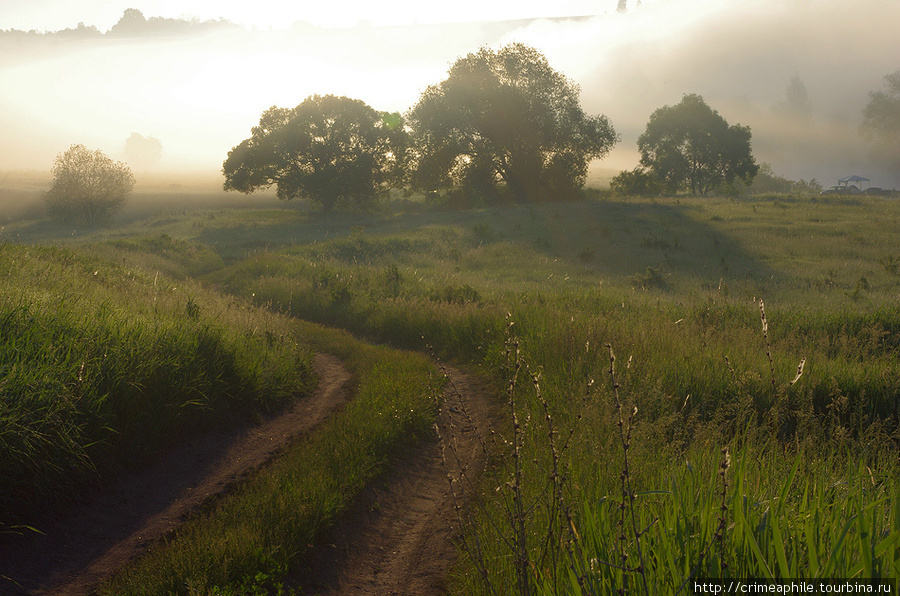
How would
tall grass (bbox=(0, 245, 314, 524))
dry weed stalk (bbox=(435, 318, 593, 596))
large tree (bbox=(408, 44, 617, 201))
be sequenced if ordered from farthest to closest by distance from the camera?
large tree (bbox=(408, 44, 617, 201))
tall grass (bbox=(0, 245, 314, 524))
dry weed stalk (bbox=(435, 318, 593, 596))

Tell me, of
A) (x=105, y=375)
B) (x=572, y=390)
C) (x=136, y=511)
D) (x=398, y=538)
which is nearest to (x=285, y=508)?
(x=398, y=538)

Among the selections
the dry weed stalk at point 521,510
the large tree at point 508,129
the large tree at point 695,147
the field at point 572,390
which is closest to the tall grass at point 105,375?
the field at point 572,390

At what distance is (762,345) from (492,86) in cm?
4693

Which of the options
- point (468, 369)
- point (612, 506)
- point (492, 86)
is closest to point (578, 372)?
point (468, 369)

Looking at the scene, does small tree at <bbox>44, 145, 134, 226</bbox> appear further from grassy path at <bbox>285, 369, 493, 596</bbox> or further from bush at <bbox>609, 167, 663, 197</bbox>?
grassy path at <bbox>285, 369, 493, 596</bbox>

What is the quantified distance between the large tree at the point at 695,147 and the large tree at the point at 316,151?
126 ft

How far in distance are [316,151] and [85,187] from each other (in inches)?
874

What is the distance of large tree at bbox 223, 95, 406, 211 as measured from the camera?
2158 inches

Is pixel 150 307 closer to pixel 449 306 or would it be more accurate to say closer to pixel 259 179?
pixel 449 306

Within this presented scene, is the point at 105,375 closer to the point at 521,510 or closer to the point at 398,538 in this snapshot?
the point at 398,538

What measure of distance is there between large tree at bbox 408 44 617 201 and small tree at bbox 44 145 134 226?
29.7 metres

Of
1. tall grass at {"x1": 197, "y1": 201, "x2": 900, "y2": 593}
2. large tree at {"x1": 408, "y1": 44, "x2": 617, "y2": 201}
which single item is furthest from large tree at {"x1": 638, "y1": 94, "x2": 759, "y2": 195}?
tall grass at {"x1": 197, "y1": 201, "x2": 900, "y2": 593}

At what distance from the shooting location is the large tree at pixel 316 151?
180 feet

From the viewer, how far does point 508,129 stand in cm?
5303
